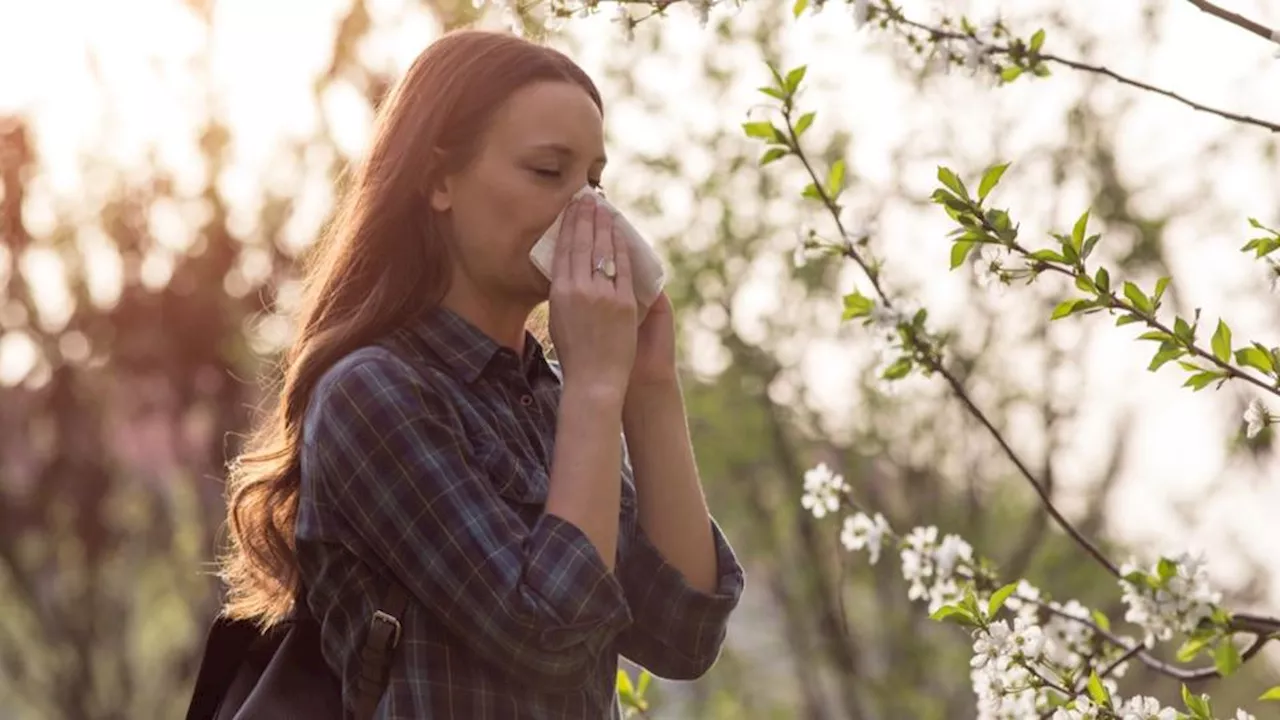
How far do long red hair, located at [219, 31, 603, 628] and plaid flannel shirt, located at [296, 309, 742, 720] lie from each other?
0.10 metres

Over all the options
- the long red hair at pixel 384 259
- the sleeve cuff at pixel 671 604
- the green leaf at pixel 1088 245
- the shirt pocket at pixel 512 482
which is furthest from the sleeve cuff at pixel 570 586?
the green leaf at pixel 1088 245

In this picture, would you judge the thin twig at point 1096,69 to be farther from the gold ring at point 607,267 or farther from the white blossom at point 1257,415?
the gold ring at point 607,267

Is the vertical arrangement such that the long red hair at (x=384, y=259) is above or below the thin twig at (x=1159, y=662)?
below

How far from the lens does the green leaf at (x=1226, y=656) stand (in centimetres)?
191

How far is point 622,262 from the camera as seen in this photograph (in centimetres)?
222

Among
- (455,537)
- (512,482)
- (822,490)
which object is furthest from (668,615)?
(822,490)

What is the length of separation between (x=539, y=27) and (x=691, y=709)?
831cm

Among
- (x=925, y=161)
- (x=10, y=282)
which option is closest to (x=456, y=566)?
(x=925, y=161)

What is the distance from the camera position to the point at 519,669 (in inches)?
78.7

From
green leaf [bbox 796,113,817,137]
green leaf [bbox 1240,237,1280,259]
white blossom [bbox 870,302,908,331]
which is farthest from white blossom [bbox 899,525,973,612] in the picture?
green leaf [bbox 1240,237,1280,259]

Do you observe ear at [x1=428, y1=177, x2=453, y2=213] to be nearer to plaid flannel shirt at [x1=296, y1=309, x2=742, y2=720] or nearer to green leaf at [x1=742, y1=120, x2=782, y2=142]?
plaid flannel shirt at [x1=296, y1=309, x2=742, y2=720]

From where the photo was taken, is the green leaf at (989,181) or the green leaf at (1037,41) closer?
the green leaf at (989,181)

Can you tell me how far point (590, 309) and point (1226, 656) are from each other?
2.77 feet

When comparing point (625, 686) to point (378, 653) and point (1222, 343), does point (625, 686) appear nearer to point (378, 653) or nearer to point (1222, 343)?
point (378, 653)
